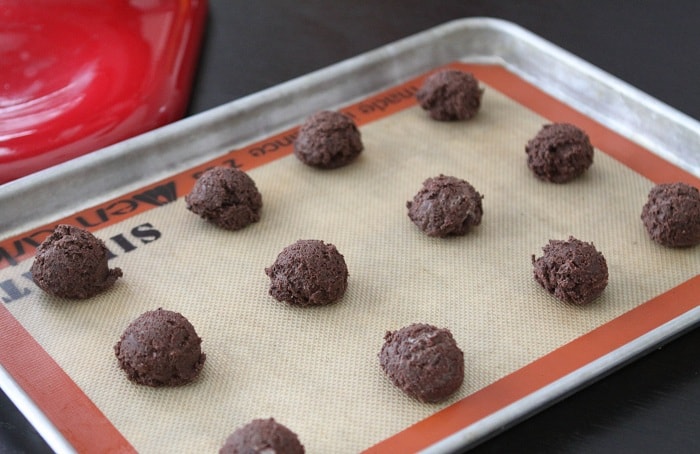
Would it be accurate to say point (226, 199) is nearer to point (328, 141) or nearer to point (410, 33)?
point (328, 141)

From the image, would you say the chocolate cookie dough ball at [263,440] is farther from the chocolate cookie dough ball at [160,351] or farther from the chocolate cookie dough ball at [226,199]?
the chocolate cookie dough ball at [226,199]

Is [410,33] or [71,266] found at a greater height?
[71,266]

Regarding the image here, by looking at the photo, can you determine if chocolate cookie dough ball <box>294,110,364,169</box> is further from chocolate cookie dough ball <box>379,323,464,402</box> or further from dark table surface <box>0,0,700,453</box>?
chocolate cookie dough ball <box>379,323,464,402</box>

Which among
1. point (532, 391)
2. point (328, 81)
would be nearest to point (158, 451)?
point (532, 391)

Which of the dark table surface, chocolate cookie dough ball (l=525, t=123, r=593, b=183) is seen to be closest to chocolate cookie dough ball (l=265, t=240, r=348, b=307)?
chocolate cookie dough ball (l=525, t=123, r=593, b=183)

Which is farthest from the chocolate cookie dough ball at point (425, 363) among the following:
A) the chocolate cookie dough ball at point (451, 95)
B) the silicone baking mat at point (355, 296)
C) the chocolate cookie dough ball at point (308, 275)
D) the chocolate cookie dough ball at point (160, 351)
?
the chocolate cookie dough ball at point (451, 95)

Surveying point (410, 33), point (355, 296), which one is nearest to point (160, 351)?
point (355, 296)
